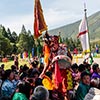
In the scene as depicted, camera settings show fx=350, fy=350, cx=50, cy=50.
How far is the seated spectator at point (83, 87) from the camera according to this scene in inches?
287

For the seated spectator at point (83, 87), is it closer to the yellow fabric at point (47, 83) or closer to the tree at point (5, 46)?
the yellow fabric at point (47, 83)

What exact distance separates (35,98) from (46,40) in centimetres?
385

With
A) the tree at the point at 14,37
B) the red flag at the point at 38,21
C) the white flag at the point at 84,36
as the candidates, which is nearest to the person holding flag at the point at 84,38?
the white flag at the point at 84,36

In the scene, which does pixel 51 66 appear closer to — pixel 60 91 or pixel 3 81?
pixel 60 91

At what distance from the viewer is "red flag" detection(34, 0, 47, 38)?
33.9 feet

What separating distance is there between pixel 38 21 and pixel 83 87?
145 inches

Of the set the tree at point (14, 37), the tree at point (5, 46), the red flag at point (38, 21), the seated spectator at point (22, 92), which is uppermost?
the tree at point (14, 37)

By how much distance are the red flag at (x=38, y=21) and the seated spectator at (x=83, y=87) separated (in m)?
3.06

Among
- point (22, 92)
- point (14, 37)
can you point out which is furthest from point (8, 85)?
point (14, 37)

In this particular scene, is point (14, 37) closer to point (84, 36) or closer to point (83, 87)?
point (84, 36)

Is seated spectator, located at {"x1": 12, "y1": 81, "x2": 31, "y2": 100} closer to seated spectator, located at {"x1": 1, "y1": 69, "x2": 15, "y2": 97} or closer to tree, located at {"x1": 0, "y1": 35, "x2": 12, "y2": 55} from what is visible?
seated spectator, located at {"x1": 1, "y1": 69, "x2": 15, "y2": 97}

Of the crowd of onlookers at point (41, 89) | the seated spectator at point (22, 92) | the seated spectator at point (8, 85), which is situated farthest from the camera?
the seated spectator at point (8, 85)

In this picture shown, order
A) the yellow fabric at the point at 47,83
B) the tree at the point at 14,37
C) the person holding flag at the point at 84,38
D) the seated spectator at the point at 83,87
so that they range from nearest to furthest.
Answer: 1. the seated spectator at the point at 83,87
2. the yellow fabric at the point at 47,83
3. the person holding flag at the point at 84,38
4. the tree at the point at 14,37

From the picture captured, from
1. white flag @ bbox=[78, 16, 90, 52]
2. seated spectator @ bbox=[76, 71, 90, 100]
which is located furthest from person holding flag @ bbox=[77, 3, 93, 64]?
seated spectator @ bbox=[76, 71, 90, 100]
